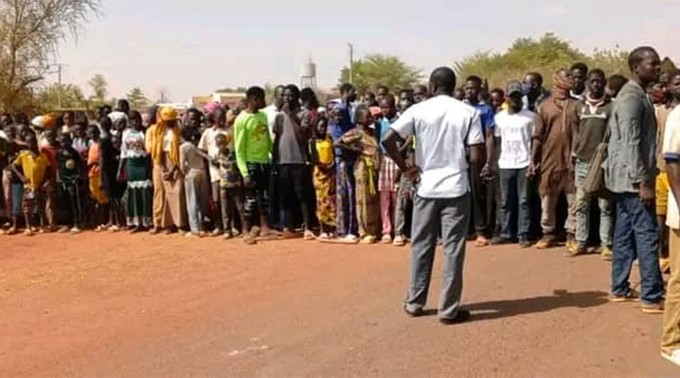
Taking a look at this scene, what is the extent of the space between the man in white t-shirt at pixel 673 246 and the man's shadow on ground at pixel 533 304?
127 centimetres

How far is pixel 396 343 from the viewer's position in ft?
18.1

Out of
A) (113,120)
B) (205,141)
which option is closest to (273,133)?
(205,141)

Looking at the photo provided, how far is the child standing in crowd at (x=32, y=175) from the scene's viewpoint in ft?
36.7

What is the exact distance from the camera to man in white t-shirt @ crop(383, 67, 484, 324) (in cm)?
591

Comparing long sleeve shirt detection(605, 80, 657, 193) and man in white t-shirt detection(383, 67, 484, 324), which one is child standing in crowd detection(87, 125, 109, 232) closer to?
man in white t-shirt detection(383, 67, 484, 324)

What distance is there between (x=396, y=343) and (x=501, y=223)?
12.6 feet

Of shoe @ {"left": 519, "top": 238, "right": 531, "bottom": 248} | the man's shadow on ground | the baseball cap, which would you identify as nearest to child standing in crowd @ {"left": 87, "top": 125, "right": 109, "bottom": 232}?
the baseball cap

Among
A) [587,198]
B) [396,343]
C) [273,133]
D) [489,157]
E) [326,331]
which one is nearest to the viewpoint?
[396,343]

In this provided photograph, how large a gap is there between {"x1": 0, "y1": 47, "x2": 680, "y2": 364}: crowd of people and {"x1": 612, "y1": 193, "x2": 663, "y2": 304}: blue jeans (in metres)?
0.01

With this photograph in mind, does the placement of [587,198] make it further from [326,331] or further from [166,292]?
[166,292]

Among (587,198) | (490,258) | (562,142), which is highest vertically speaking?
(562,142)

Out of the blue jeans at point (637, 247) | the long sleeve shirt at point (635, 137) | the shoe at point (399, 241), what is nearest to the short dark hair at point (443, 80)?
the long sleeve shirt at point (635, 137)

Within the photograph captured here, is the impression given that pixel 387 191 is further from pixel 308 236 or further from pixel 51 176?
pixel 51 176

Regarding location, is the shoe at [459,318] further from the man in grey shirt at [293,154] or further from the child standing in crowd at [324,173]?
the man in grey shirt at [293,154]
